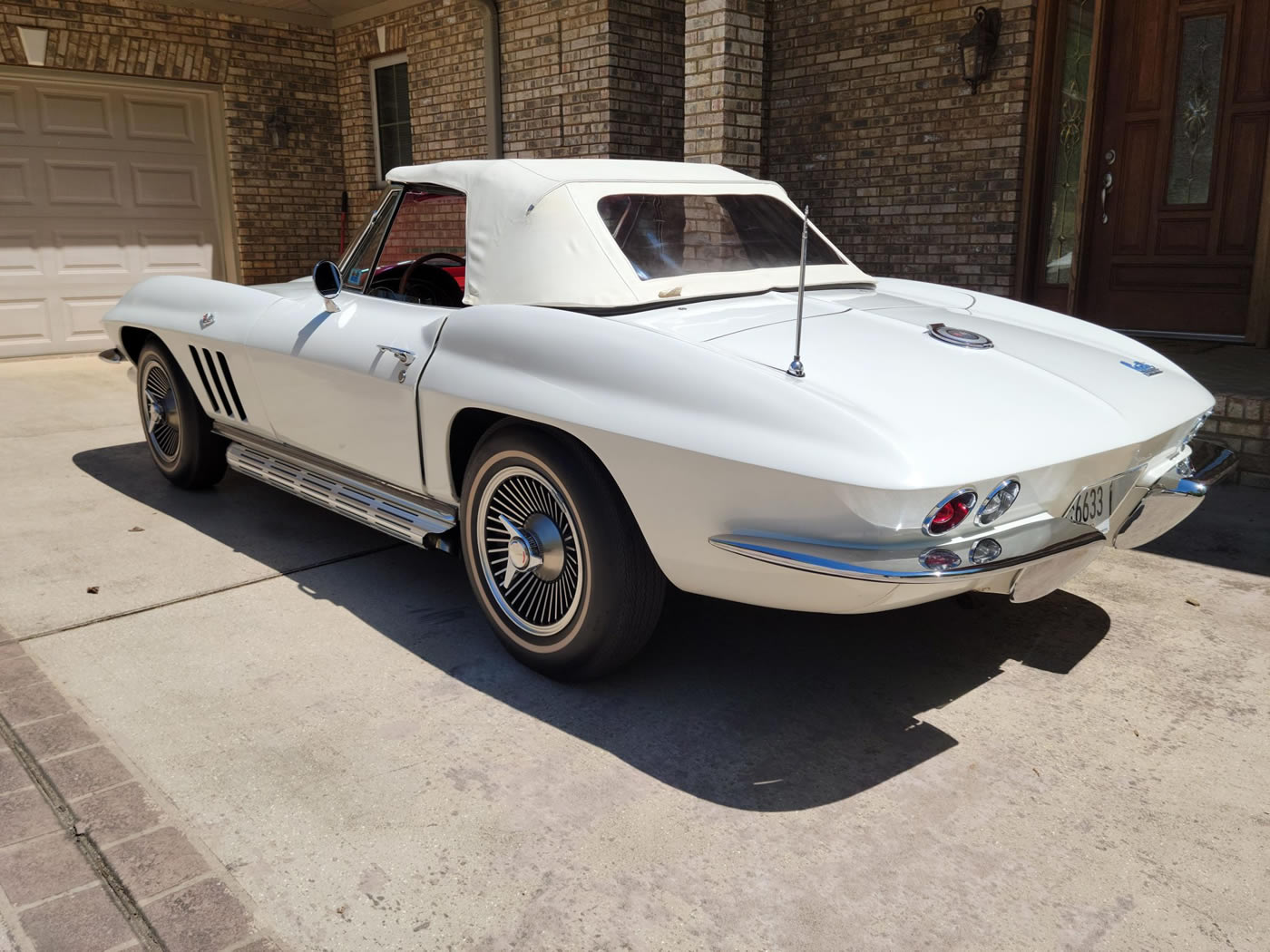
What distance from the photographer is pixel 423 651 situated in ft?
10.8

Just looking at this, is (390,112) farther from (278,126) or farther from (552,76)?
(552,76)

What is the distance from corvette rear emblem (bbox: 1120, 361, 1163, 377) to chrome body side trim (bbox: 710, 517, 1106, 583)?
2.90ft

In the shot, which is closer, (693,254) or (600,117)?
(693,254)

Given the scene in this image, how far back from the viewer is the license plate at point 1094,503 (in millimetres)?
2611

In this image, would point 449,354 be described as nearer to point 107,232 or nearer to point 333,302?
point 333,302

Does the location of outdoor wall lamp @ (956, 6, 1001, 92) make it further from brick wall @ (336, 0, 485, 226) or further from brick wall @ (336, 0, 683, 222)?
brick wall @ (336, 0, 485, 226)

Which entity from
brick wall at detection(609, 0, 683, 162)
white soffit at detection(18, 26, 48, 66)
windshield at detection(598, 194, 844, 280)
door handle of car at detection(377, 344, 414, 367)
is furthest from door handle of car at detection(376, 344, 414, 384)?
white soffit at detection(18, 26, 48, 66)

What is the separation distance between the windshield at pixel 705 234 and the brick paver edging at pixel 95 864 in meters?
1.99

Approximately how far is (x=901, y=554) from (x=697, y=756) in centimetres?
80

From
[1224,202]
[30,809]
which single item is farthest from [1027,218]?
[30,809]

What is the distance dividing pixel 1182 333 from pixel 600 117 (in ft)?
16.2

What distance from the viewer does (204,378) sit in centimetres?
454

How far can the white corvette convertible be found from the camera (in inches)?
92.9

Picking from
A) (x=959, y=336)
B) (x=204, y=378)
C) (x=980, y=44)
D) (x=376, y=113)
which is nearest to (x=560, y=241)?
(x=959, y=336)
